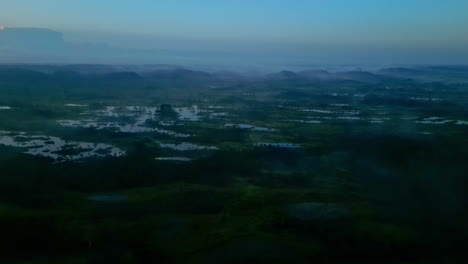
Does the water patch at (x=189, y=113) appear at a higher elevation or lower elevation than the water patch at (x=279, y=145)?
higher

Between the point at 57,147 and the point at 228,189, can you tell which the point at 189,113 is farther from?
the point at 228,189

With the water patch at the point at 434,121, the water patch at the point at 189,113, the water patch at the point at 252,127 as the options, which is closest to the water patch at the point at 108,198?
the water patch at the point at 252,127

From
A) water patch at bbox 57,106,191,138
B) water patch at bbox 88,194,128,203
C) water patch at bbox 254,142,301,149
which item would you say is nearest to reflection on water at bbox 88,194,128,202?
water patch at bbox 88,194,128,203

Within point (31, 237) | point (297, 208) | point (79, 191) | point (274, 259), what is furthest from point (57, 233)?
point (297, 208)

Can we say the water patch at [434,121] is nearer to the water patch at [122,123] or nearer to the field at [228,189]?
the field at [228,189]

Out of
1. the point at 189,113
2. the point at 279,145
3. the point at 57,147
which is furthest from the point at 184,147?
the point at 189,113

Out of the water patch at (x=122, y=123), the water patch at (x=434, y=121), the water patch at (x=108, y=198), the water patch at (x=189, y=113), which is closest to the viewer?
the water patch at (x=108, y=198)

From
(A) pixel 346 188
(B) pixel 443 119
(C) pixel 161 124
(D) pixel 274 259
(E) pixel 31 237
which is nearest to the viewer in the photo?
(D) pixel 274 259

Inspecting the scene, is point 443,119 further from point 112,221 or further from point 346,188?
point 112,221

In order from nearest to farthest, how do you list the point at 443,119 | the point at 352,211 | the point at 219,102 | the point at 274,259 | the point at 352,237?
the point at 274,259, the point at 352,237, the point at 352,211, the point at 443,119, the point at 219,102
